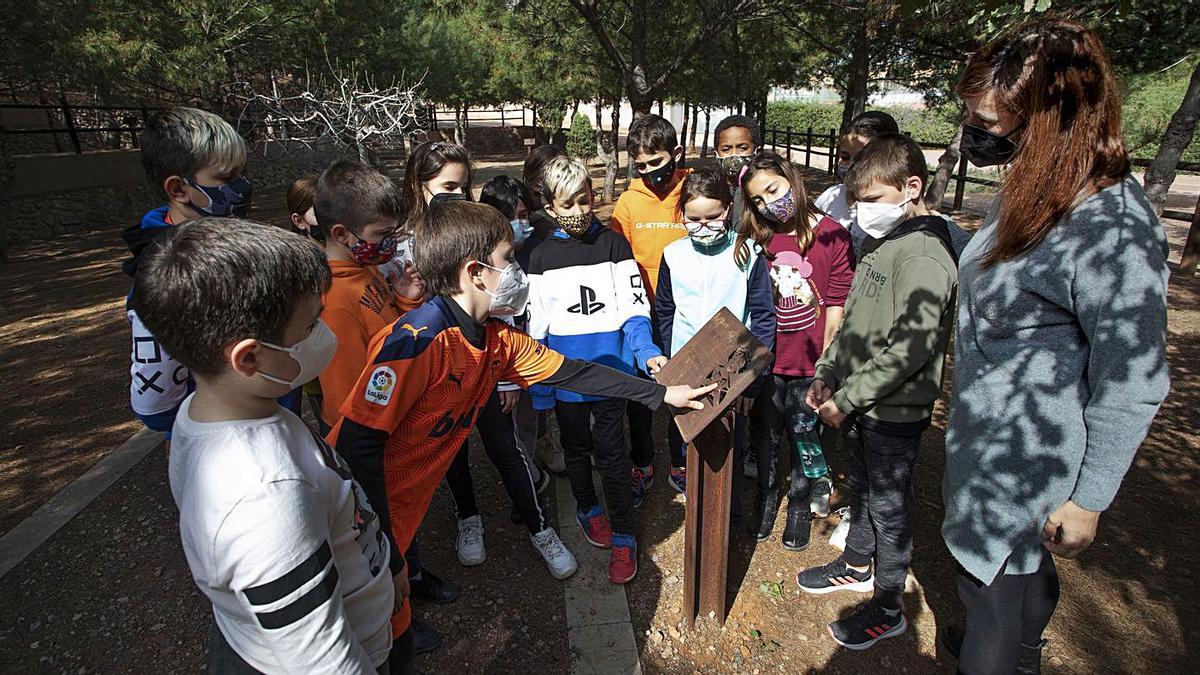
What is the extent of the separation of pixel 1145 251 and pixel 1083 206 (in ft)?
0.51

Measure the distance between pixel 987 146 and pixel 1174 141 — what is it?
24.0ft

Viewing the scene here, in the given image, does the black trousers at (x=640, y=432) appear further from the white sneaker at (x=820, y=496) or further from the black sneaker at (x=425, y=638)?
the black sneaker at (x=425, y=638)

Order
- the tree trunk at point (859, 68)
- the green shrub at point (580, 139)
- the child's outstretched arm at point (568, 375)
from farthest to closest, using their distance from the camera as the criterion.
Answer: the green shrub at point (580, 139) → the tree trunk at point (859, 68) → the child's outstretched arm at point (568, 375)

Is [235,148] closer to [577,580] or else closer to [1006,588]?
[577,580]

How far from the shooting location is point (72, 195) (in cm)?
1238

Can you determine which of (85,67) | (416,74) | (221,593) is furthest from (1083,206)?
(416,74)

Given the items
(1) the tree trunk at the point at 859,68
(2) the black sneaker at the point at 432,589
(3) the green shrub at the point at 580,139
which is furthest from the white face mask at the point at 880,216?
(3) the green shrub at the point at 580,139

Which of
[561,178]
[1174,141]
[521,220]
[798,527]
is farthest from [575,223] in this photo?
[1174,141]

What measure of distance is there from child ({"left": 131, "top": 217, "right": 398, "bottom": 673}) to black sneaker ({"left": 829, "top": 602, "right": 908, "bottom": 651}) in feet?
6.28

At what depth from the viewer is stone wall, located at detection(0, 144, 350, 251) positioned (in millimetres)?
11438

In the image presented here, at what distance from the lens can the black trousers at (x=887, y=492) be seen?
2.33m

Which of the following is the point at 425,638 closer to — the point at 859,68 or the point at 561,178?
the point at 561,178

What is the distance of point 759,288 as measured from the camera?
283 centimetres

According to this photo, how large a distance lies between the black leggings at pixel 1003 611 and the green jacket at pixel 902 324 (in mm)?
650
